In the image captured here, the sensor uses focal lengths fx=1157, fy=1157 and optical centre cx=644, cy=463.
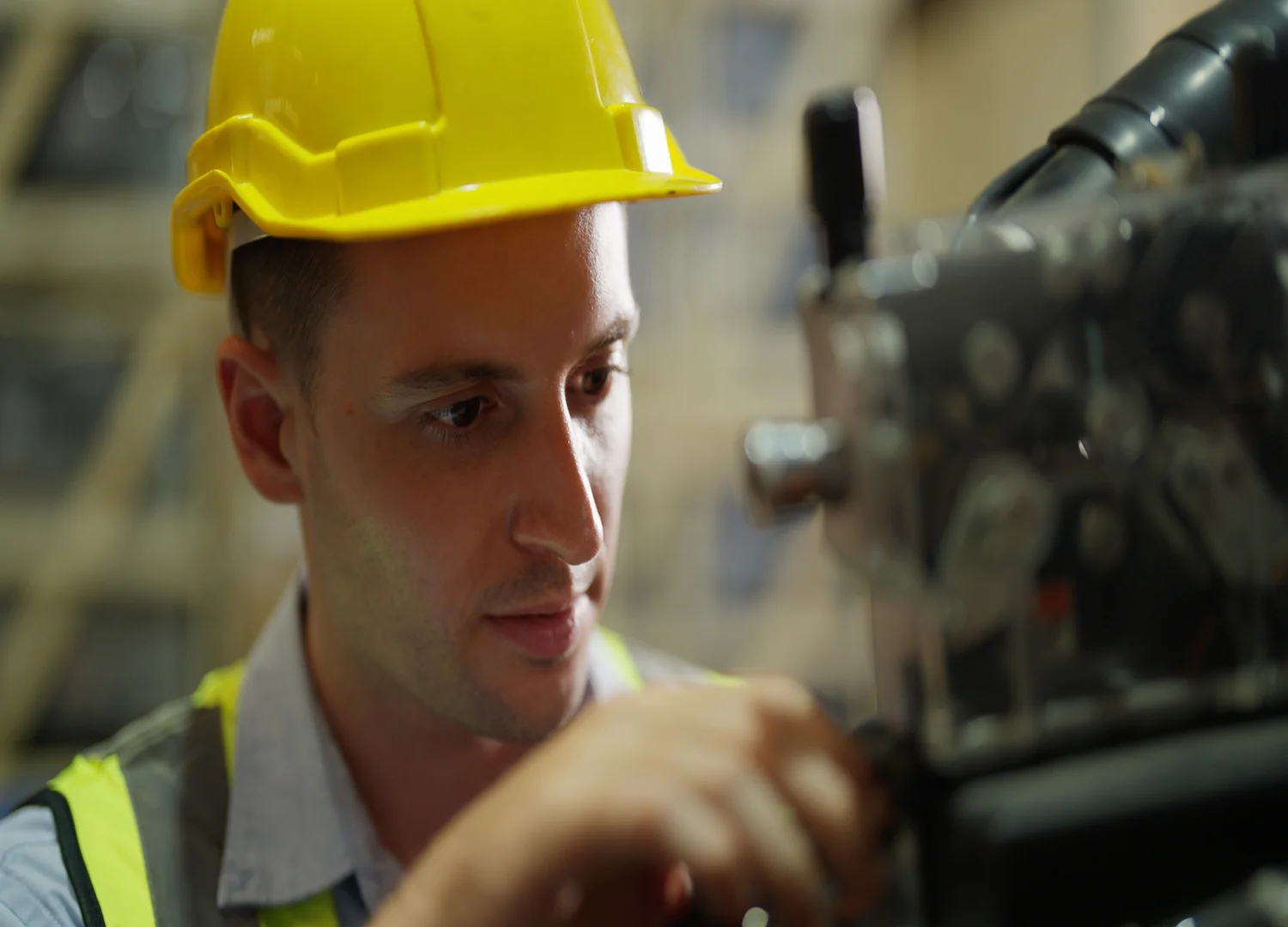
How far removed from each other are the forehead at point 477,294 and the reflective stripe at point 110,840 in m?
0.41

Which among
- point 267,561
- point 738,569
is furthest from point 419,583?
point 738,569

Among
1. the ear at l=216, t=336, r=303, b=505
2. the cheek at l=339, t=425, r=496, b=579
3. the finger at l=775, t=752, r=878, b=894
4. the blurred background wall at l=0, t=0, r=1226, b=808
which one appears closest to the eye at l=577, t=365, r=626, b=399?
the cheek at l=339, t=425, r=496, b=579

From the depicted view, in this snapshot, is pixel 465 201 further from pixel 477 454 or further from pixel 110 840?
pixel 110 840

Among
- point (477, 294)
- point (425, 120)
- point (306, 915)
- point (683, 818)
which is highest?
point (425, 120)

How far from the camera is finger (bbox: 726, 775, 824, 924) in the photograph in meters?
0.44

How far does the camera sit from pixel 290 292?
0.90 meters

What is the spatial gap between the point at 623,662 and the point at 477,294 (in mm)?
537

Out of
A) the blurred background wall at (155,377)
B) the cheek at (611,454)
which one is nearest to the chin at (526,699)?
the cheek at (611,454)

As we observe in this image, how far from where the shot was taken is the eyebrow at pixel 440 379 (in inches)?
31.5

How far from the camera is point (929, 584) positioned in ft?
1.48

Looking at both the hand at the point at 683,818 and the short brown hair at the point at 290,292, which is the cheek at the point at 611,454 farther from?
the hand at the point at 683,818

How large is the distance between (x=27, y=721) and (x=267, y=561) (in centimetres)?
62

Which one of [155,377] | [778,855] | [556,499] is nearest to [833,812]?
[778,855]

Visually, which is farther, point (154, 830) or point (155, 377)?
point (155, 377)
